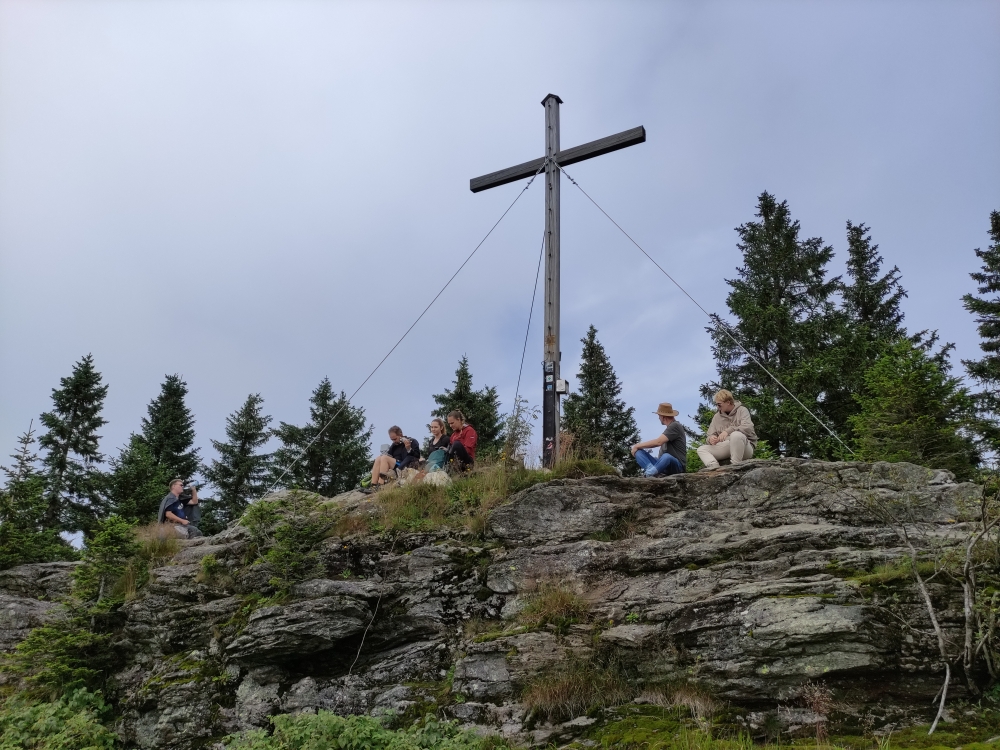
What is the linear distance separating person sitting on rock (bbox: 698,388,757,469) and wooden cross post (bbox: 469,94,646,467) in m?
2.24

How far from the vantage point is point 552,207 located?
11.6m

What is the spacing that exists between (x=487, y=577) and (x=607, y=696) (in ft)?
7.13

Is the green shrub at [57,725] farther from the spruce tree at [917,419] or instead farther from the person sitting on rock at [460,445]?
the spruce tree at [917,419]

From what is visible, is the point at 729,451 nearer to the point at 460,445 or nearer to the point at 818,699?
the point at 460,445

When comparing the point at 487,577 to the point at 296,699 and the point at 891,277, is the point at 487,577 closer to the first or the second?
the point at 296,699

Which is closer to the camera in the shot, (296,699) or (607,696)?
(607,696)

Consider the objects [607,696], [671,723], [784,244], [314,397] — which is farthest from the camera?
[314,397]

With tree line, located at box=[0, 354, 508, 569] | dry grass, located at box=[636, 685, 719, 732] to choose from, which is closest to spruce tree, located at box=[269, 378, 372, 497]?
tree line, located at box=[0, 354, 508, 569]

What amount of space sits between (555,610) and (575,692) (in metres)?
0.92

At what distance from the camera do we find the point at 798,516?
24.2 feet

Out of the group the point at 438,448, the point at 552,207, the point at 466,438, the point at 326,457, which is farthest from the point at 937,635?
the point at 326,457

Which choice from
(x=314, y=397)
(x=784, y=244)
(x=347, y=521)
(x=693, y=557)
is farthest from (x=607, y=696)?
(x=314, y=397)

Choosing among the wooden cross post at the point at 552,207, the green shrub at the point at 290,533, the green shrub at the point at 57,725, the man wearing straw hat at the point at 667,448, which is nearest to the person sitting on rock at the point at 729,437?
the man wearing straw hat at the point at 667,448

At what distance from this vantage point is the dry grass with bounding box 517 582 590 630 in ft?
22.0
